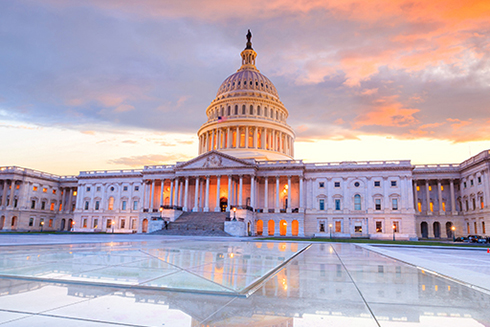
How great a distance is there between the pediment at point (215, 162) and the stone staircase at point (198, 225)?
11.1 metres

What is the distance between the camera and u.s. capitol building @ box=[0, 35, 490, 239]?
2753 inches

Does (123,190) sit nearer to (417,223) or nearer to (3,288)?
(417,223)

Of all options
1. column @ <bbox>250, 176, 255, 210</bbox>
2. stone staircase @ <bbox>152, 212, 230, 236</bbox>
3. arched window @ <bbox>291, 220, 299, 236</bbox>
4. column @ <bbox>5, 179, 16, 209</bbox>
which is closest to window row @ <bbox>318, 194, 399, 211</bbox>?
arched window @ <bbox>291, 220, 299, 236</bbox>

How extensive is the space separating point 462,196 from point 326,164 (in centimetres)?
2865

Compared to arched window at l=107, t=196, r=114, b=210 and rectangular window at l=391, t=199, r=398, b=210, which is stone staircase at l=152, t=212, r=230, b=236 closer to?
arched window at l=107, t=196, r=114, b=210

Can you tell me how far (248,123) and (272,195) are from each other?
24741 millimetres

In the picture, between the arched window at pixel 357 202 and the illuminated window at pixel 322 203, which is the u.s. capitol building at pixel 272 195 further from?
the arched window at pixel 357 202

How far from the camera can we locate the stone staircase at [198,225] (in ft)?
191

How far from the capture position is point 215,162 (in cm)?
7506

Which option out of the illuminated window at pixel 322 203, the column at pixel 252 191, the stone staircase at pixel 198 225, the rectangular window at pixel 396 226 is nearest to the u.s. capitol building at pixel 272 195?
the illuminated window at pixel 322 203

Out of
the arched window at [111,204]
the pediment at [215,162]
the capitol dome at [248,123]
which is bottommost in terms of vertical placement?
the arched window at [111,204]

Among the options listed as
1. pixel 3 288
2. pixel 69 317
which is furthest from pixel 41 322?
pixel 3 288

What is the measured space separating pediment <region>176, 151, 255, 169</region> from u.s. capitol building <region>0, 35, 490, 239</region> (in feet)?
0.74

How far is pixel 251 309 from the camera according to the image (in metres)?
5.59
